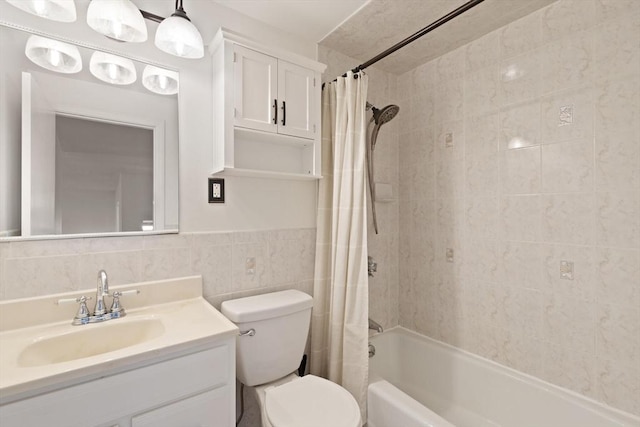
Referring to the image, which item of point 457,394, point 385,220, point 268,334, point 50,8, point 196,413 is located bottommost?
point 457,394

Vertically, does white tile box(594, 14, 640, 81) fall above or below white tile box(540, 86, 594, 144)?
above

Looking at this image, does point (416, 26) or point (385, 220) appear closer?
point (416, 26)

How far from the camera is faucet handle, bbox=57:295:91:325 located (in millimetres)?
1103

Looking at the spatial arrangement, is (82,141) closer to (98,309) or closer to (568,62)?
(98,309)

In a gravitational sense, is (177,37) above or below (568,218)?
above

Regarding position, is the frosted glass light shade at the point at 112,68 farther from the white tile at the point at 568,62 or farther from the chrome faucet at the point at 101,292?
the white tile at the point at 568,62

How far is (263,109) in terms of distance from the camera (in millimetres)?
1467

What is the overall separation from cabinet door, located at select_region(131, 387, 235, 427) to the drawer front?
0.03 meters

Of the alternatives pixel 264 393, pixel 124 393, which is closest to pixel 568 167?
pixel 264 393

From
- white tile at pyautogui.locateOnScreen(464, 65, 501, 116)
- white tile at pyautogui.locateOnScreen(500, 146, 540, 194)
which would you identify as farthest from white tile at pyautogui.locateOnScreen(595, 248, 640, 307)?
white tile at pyautogui.locateOnScreen(464, 65, 501, 116)

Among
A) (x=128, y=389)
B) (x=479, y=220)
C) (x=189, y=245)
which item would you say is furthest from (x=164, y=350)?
(x=479, y=220)

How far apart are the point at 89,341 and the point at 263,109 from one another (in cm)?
124

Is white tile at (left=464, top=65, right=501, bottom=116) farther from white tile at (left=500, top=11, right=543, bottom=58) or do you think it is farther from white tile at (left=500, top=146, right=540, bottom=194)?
white tile at (left=500, top=146, right=540, bottom=194)

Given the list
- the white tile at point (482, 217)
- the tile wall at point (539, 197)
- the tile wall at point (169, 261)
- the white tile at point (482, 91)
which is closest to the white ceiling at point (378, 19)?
the tile wall at point (539, 197)
